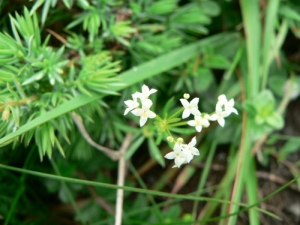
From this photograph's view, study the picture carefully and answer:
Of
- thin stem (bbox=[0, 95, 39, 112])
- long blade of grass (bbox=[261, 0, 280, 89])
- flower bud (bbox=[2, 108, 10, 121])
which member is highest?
long blade of grass (bbox=[261, 0, 280, 89])

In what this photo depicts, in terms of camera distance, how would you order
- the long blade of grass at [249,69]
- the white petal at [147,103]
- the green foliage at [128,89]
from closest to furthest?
the white petal at [147,103]
the green foliage at [128,89]
the long blade of grass at [249,69]

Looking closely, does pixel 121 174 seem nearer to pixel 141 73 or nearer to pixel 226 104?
pixel 141 73

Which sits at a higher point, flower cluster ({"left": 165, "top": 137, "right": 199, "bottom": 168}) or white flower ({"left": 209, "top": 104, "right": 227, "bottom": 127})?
white flower ({"left": 209, "top": 104, "right": 227, "bottom": 127})

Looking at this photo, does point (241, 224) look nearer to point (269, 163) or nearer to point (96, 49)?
point (269, 163)

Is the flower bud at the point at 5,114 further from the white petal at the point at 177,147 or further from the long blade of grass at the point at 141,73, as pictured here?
the white petal at the point at 177,147

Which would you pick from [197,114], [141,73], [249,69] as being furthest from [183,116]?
[249,69]

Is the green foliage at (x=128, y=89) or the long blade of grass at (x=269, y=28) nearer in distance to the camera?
the green foliage at (x=128, y=89)

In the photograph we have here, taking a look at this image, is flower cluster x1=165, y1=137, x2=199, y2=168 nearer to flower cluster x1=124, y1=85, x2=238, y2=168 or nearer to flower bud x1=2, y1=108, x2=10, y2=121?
flower cluster x1=124, y1=85, x2=238, y2=168

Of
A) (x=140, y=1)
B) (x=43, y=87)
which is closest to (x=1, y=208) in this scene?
(x=43, y=87)

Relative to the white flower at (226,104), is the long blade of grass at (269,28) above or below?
above

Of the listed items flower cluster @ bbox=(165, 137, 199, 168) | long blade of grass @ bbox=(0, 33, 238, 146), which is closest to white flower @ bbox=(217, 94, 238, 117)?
flower cluster @ bbox=(165, 137, 199, 168)

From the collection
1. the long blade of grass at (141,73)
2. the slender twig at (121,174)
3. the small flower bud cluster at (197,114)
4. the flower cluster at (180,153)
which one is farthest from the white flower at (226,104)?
the slender twig at (121,174)
